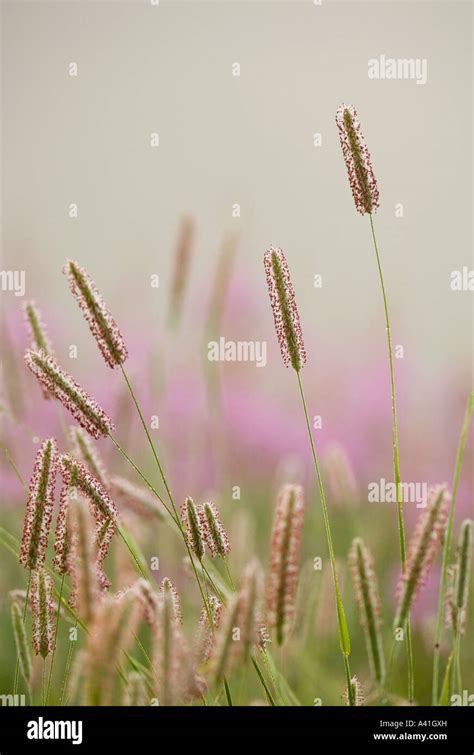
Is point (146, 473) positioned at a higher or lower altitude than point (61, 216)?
lower

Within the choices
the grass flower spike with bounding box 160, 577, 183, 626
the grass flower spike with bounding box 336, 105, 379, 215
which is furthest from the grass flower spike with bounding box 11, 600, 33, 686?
the grass flower spike with bounding box 336, 105, 379, 215

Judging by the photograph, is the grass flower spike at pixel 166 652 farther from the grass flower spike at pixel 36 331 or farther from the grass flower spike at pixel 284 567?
the grass flower spike at pixel 36 331

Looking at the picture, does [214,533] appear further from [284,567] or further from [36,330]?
[36,330]

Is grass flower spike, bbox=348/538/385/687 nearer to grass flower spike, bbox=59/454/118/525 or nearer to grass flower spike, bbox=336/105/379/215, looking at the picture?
grass flower spike, bbox=59/454/118/525

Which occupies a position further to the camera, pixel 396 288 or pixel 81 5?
pixel 396 288

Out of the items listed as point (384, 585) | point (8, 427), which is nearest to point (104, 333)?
point (8, 427)
